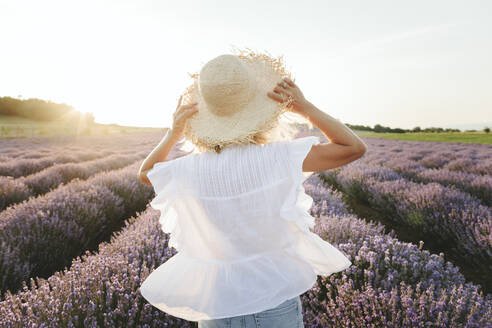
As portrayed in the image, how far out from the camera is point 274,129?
0.98 metres

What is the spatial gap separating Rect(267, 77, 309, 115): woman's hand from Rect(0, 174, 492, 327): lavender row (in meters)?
1.16

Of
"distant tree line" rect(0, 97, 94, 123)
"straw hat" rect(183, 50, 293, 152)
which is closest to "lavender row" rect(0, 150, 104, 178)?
"straw hat" rect(183, 50, 293, 152)

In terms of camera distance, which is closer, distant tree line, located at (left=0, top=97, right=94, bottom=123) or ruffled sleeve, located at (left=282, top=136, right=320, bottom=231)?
ruffled sleeve, located at (left=282, top=136, right=320, bottom=231)

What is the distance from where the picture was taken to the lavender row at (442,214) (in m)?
2.61

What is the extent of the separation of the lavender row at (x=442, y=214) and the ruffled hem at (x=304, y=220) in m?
2.37

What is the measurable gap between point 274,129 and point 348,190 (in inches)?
191

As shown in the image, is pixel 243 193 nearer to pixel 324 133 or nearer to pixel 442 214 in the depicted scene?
pixel 324 133

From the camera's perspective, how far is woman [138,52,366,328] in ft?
2.95

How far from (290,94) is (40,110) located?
2772 inches

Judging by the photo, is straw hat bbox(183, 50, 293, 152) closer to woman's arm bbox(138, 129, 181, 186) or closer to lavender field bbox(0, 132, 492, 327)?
woman's arm bbox(138, 129, 181, 186)

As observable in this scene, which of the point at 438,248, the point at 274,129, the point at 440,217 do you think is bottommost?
the point at 438,248

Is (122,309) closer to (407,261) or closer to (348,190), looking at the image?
(407,261)

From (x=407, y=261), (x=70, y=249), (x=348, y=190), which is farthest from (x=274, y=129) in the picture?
(x=348, y=190)

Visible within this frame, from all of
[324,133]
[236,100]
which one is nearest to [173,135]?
[236,100]
